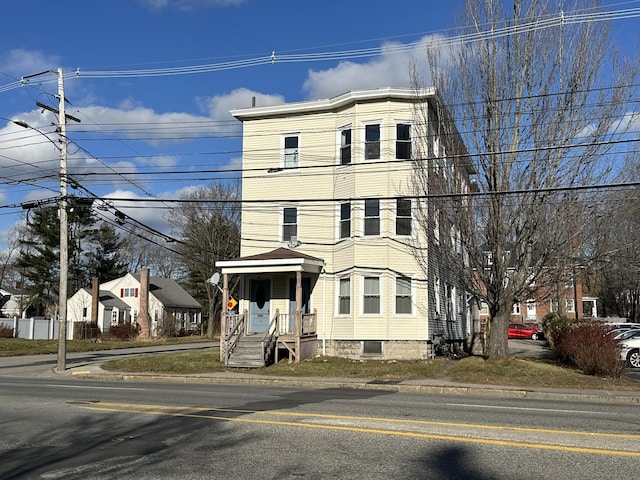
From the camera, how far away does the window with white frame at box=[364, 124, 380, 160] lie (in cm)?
2483

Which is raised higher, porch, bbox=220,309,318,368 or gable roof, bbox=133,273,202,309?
gable roof, bbox=133,273,202,309

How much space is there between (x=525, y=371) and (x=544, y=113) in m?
7.98

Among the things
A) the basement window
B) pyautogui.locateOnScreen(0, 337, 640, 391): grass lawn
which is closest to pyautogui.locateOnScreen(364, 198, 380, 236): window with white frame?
the basement window

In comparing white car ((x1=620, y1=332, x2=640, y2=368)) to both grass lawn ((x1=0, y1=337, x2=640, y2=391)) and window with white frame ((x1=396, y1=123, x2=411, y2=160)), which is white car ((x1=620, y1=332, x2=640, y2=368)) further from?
window with white frame ((x1=396, y1=123, x2=411, y2=160))

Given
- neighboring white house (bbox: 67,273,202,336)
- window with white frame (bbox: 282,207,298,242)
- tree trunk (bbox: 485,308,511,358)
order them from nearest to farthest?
tree trunk (bbox: 485,308,511,358) → window with white frame (bbox: 282,207,298,242) → neighboring white house (bbox: 67,273,202,336)

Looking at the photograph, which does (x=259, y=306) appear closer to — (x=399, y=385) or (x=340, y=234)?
(x=340, y=234)

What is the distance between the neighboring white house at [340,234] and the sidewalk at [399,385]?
3754 millimetres

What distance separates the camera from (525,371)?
63.3ft

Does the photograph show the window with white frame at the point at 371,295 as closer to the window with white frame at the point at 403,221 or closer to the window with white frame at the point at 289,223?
the window with white frame at the point at 403,221

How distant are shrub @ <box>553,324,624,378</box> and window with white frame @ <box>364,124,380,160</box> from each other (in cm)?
994

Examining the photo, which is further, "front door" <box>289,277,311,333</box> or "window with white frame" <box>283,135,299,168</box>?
"window with white frame" <box>283,135,299,168</box>

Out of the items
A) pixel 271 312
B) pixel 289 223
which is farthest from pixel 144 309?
pixel 289 223

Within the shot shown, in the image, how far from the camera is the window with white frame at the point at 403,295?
24.3m

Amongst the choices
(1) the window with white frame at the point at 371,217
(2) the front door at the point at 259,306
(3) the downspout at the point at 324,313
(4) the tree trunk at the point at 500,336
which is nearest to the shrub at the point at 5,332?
(2) the front door at the point at 259,306
